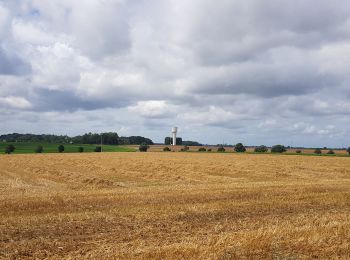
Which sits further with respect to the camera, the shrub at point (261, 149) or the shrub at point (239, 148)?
the shrub at point (239, 148)

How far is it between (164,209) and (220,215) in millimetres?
1993

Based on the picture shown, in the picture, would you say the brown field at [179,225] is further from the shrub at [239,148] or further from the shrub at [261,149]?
the shrub at [239,148]

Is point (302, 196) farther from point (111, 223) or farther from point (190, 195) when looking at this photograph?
point (111, 223)

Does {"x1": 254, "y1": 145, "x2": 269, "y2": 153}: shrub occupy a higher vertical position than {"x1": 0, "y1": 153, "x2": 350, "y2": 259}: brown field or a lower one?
higher

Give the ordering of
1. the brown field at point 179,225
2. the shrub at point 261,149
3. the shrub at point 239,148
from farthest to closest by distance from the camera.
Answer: the shrub at point 239,148 → the shrub at point 261,149 → the brown field at point 179,225

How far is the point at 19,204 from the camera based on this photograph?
15.1 m

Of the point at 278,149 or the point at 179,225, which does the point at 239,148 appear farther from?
the point at 179,225

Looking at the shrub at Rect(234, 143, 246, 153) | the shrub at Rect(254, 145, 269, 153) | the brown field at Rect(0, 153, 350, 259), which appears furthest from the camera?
the shrub at Rect(234, 143, 246, 153)

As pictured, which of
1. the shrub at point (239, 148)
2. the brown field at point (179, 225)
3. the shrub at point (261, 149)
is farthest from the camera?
the shrub at point (239, 148)

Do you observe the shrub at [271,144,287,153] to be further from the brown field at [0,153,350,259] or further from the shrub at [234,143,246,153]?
the brown field at [0,153,350,259]

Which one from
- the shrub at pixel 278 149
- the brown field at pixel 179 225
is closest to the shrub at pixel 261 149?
the shrub at pixel 278 149

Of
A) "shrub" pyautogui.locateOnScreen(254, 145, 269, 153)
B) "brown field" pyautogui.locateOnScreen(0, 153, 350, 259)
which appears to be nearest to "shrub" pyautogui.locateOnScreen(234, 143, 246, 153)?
"shrub" pyautogui.locateOnScreen(254, 145, 269, 153)

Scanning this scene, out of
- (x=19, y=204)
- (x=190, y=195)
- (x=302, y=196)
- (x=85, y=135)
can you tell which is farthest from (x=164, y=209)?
(x=85, y=135)

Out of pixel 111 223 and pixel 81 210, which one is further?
pixel 81 210
